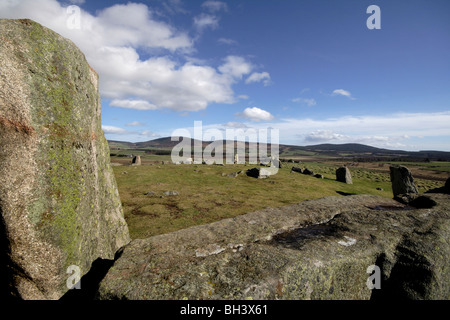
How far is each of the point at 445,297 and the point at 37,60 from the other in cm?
1113

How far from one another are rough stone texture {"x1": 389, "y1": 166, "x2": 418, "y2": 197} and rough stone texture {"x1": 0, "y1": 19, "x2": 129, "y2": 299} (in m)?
30.3

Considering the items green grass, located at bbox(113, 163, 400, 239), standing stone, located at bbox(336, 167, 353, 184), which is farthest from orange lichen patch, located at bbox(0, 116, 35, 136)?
standing stone, located at bbox(336, 167, 353, 184)

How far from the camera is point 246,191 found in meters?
23.9

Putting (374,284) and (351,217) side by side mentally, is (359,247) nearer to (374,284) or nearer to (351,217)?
(374,284)

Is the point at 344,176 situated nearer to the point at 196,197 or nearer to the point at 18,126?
the point at 196,197

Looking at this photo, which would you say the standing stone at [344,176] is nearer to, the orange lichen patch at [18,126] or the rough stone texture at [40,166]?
the rough stone texture at [40,166]

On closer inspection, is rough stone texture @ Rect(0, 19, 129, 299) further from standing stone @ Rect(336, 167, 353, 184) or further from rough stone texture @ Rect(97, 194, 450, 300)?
standing stone @ Rect(336, 167, 353, 184)

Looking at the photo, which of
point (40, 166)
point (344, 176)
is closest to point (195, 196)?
point (40, 166)

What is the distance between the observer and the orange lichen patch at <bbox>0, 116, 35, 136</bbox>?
433 cm

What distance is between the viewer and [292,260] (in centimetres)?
434

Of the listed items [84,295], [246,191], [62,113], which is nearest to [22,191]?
[62,113]

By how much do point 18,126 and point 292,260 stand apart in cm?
640

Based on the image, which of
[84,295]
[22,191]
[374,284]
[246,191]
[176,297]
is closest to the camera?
[176,297]

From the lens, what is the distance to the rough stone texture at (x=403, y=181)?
2383cm
